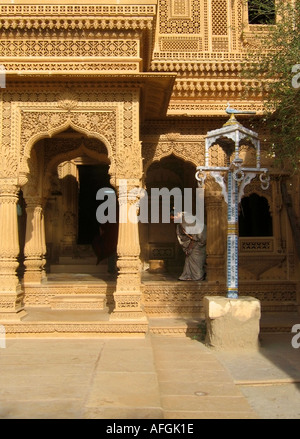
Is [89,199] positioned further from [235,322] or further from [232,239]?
[235,322]

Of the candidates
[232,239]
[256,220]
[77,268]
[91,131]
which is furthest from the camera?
[77,268]

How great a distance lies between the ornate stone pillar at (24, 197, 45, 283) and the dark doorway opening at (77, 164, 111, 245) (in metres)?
4.06

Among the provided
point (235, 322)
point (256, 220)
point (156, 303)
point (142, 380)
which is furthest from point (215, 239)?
point (142, 380)

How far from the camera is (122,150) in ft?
25.1

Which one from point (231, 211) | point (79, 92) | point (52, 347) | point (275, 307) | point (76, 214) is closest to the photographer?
point (52, 347)

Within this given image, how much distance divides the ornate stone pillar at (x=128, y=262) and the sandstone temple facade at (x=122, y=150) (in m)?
0.02

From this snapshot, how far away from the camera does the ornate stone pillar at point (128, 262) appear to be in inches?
291

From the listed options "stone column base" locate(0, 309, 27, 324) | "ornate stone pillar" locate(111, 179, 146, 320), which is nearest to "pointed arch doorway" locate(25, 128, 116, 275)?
"ornate stone pillar" locate(111, 179, 146, 320)

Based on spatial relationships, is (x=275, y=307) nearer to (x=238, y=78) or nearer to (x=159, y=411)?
(x=238, y=78)

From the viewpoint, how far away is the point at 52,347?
263 inches

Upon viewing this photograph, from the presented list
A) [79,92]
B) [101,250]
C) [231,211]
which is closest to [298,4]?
[231,211]

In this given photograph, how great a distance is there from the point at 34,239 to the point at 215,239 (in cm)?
415

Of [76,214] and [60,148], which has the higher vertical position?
[60,148]
